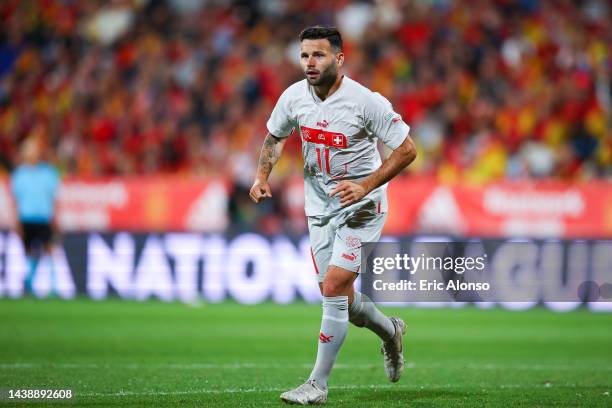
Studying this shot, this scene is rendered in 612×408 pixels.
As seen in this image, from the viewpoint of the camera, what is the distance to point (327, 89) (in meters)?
6.93

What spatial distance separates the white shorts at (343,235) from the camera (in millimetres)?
6898

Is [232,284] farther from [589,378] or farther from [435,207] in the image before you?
[589,378]

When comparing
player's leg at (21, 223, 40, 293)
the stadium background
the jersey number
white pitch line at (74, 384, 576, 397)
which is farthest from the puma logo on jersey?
player's leg at (21, 223, 40, 293)

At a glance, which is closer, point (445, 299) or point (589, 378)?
point (445, 299)

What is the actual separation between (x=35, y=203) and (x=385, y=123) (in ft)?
32.5

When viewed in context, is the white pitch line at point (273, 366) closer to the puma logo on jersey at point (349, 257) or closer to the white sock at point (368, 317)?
the white sock at point (368, 317)

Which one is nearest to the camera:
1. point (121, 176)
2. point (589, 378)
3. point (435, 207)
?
point (589, 378)

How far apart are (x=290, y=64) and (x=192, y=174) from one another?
284 cm

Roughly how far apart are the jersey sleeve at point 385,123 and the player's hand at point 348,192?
43cm

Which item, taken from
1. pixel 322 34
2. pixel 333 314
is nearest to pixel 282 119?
pixel 322 34

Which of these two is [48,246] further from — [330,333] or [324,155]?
[330,333]

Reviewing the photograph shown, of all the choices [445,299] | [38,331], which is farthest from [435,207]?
[445,299]

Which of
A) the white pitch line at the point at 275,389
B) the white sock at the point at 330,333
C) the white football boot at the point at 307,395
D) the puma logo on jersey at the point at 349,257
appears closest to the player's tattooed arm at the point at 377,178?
the puma logo on jersey at the point at 349,257

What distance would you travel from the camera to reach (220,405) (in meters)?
6.59
